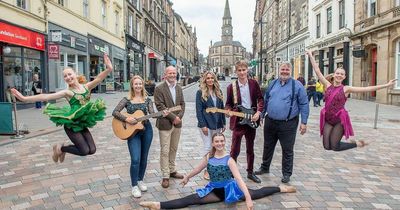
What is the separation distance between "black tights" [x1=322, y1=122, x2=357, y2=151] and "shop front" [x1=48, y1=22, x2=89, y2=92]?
14.7m

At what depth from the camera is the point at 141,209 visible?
446 cm

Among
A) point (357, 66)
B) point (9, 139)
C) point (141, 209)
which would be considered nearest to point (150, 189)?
point (141, 209)

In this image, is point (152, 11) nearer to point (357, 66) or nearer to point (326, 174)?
point (357, 66)

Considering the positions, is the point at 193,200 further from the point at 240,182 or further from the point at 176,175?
the point at 176,175

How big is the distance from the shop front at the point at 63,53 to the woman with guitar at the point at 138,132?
13707mm

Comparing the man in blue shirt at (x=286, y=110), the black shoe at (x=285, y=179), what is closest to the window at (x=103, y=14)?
the man in blue shirt at (x=286, y=110)

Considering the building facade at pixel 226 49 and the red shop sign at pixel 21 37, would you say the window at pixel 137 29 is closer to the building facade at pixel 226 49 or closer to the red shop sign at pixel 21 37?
the red shop sign at pixel 21 37

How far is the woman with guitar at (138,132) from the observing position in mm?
4887

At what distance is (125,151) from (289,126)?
3.67 metres

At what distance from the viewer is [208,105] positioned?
5.55m

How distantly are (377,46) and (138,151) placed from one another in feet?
65.5

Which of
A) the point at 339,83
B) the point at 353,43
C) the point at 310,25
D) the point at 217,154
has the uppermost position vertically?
the point at 310,25

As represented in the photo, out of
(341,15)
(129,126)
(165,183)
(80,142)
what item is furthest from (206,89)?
(341,15)

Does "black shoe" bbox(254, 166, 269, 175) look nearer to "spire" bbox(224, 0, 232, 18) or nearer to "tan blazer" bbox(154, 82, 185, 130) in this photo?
"tan blazer" bbox(154, 82, 185, 130)
